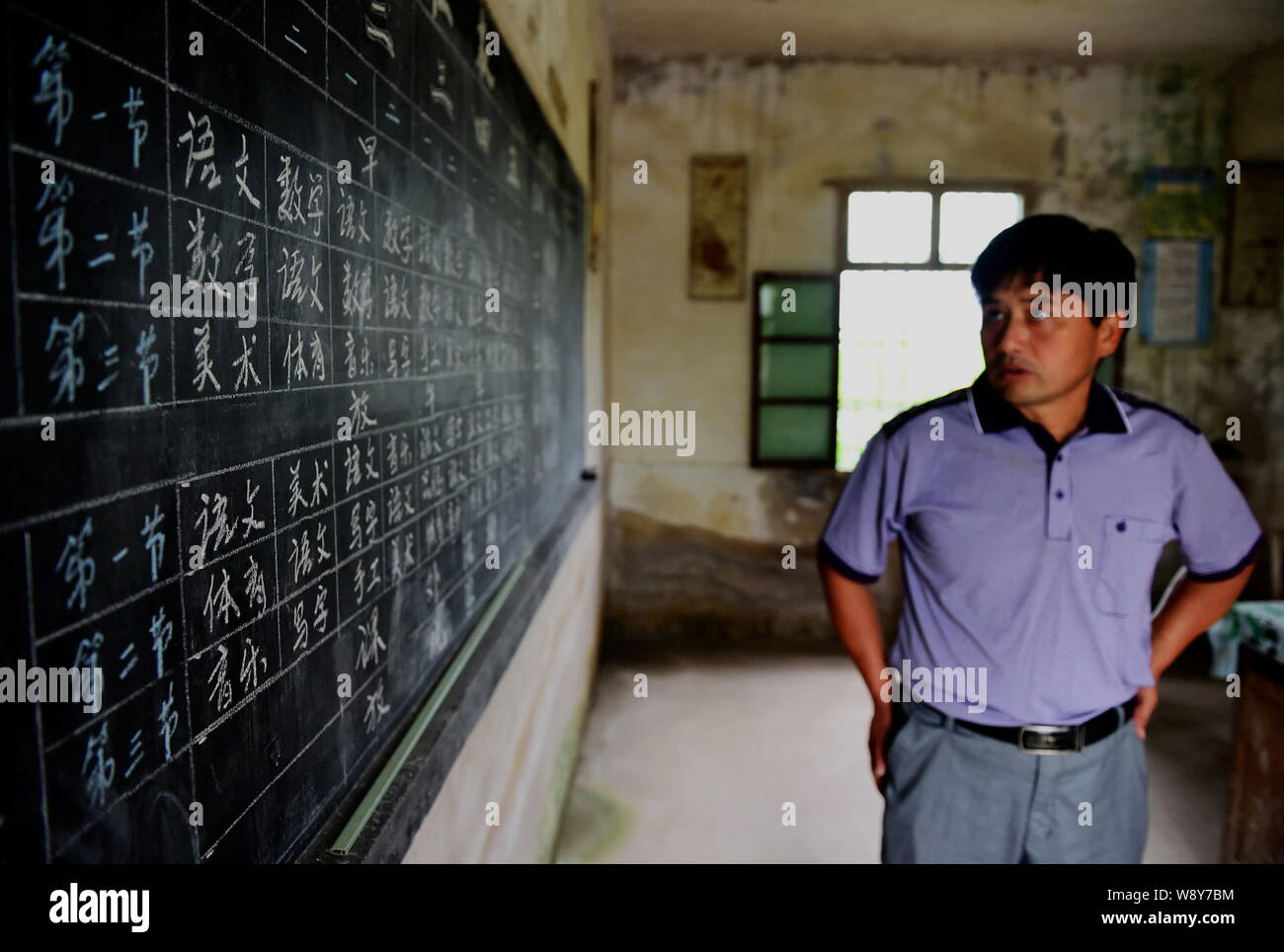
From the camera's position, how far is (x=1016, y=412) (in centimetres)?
148

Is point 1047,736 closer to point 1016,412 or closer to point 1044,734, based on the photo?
point 1044,734

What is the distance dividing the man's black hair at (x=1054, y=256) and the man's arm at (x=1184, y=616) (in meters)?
0.57

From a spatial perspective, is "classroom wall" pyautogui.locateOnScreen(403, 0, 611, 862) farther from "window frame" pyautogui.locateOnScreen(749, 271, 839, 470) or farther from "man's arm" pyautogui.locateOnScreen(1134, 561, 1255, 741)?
"man's arm" pyautogui.locateOnScreen(1134, 561, 1255, 741)

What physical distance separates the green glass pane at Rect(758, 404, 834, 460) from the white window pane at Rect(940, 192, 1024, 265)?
109cm

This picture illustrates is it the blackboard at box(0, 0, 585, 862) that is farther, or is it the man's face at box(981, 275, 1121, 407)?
the man's face at box(981, 275, 1121, 407)

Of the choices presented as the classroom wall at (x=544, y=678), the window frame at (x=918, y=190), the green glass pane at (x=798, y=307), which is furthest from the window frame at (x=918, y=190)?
the classroom wall at (x=544, y=678)

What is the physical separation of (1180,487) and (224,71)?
1.53 meters

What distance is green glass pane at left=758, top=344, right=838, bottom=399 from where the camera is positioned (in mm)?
4770

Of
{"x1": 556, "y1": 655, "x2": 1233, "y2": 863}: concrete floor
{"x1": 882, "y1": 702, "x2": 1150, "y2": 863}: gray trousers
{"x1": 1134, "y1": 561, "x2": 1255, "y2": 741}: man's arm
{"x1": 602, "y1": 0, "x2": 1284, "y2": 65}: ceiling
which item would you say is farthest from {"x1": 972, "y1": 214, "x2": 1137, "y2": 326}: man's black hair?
{"x1": 602, "y1": 0, "x2": 1284, "y2": 65}: ceiling

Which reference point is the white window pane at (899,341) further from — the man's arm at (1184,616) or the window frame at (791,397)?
the man's arm at (1184,616)

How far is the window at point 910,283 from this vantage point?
15.4 feet

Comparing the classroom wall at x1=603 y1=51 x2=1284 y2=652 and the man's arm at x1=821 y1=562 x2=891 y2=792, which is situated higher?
the classroom wall at x1=603 y1=51 x2=1284 y2=652
